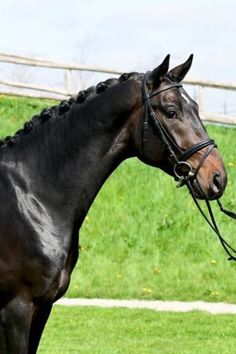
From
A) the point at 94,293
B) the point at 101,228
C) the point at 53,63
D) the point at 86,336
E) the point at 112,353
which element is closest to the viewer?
the point at 112,353

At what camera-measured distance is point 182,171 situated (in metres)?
4.82

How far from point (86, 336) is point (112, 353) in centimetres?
102

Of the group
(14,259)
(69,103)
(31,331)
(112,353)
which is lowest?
(112,353)

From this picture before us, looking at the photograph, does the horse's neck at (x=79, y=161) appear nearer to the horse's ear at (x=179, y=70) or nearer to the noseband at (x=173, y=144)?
the noseband at (x=173, y=144)

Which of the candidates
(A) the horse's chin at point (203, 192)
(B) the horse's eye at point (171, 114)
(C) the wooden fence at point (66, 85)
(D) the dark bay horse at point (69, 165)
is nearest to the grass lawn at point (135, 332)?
(D) the dark bay horse at point (69, 165)

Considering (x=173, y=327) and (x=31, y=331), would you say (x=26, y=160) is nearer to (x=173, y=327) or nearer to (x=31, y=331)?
(x=31, y=331)

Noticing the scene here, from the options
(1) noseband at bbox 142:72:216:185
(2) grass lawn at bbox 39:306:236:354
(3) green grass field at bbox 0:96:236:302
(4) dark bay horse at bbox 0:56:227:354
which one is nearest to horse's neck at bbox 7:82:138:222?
(4) dark bay horse at bbox 0:56:227:354

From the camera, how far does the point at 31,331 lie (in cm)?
491

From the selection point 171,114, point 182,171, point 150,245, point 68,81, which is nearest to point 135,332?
point 150,245

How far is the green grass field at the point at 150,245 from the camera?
39.3 feet

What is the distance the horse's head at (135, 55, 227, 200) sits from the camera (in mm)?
4766

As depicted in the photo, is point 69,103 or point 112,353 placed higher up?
point 69,103

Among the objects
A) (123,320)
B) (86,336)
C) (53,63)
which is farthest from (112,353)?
(53,63)

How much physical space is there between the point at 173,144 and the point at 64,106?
0.68 meters
